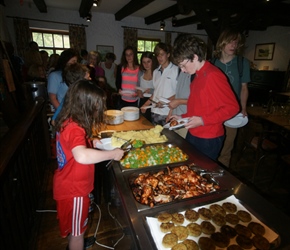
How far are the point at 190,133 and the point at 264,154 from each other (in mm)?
1838

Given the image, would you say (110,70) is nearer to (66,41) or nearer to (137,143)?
(66,41)

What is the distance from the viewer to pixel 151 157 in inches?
53.7

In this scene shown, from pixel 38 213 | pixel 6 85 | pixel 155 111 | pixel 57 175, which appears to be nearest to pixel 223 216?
pixel 57 175

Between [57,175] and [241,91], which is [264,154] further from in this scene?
[57,175]

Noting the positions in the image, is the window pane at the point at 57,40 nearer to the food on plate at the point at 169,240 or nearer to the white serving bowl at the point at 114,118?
the white serving bowl at the point at 114,118

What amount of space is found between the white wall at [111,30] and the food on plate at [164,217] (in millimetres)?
7700

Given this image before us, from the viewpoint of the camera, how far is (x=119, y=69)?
3.40 m

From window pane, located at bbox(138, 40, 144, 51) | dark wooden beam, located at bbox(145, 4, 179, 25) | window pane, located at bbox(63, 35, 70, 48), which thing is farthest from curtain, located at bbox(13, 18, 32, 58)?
dark wooden beam, located at bbox(145, 4, 179, 25)

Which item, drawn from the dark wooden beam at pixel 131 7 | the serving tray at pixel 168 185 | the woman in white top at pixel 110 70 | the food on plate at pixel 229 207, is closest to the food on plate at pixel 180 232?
the serving tray at pixel 168 185

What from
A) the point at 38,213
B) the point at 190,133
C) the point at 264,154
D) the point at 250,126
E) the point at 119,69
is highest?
the point at 119,69

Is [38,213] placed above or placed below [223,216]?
below

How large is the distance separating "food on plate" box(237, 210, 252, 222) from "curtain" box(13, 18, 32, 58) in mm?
7797

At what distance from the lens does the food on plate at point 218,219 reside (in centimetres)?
86

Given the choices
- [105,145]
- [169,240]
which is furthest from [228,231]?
[105,145]
